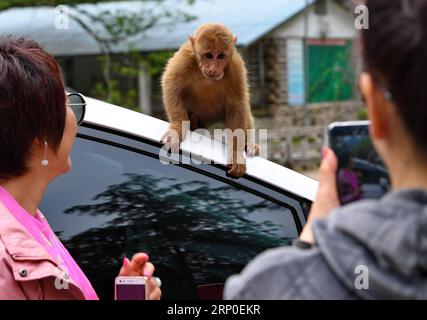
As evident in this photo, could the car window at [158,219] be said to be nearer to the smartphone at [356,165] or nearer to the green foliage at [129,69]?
the smartphone at [356,165]

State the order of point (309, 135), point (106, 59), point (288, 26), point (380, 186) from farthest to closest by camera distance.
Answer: point (288, 26), point (106, 59), point (309, 135), point (380, 186)

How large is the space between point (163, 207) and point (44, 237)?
0.65m

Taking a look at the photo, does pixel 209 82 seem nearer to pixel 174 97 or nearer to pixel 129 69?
pixel 174 97

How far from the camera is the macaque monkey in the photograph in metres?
3.20

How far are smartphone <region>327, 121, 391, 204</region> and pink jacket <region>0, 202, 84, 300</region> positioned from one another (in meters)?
0.73

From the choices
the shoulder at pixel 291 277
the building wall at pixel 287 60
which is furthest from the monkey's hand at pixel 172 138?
the building wall at pixel 287 60

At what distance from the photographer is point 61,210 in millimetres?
2352

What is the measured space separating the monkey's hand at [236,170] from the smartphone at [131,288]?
2.79ft

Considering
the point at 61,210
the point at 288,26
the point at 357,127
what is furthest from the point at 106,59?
the point at 357,127

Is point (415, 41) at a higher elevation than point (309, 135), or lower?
higher

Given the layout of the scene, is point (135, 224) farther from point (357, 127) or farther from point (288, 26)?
point (288, 26)

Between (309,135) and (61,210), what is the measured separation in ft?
32.4

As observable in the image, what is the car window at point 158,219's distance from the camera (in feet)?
7.59

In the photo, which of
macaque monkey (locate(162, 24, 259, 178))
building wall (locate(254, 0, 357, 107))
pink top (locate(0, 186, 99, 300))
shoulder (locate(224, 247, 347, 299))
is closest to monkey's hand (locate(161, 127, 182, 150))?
macaque monkey (locate(162, 24, 259, 178))
